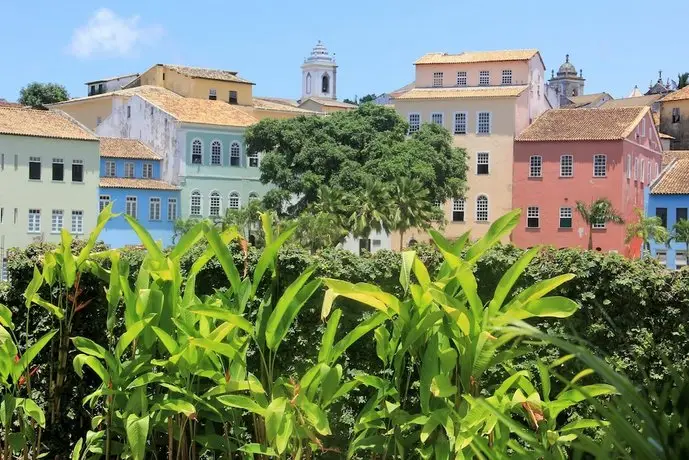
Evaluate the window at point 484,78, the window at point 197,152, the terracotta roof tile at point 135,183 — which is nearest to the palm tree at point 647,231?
the window at point 484,78

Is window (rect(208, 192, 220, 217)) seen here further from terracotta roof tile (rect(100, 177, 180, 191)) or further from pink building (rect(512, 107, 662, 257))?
pink building (rect(512, 107, 662, 257))

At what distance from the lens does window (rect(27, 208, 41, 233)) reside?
174ft

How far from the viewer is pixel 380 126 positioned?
56906mm

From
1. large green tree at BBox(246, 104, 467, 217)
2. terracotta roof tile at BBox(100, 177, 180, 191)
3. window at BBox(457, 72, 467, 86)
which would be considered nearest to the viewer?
large green tree at BBox(246, 104, 467, 217)

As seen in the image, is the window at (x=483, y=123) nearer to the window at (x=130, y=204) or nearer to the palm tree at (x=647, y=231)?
the palm tree at (x=647, y=231)

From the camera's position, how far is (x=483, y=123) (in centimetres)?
6228

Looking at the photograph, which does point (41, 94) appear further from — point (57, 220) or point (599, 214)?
point (599, 214)

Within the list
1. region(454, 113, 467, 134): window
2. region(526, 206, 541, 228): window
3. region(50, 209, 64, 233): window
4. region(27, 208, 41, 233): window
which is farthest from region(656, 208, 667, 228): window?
region(27, 208, 41, 233): window

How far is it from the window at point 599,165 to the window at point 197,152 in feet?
68.1

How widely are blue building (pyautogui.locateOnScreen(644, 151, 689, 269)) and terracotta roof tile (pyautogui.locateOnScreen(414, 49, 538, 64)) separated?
32.5 ft

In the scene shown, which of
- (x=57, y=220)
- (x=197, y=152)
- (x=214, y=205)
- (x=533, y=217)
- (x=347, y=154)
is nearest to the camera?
(x=57, y=220)

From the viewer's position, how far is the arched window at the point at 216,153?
2473 inches

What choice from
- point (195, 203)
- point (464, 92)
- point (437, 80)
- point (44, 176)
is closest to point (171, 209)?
point (195, 203)

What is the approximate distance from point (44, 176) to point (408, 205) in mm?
17135
